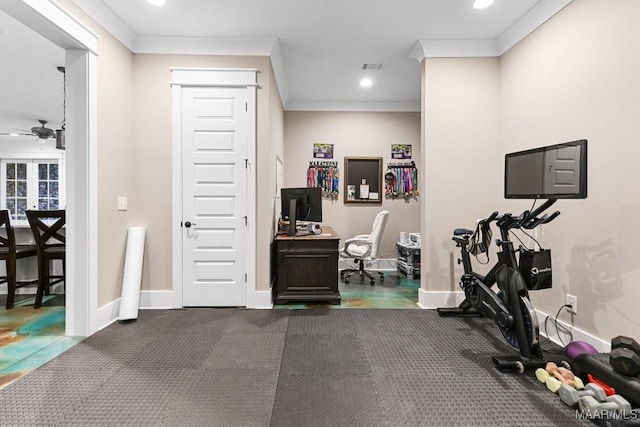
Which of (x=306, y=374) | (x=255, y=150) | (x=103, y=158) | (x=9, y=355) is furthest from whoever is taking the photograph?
(x=255, y=150)

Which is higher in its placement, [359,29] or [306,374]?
[359,29]

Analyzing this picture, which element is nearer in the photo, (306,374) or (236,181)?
(306,374)

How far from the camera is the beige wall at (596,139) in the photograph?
1993mm

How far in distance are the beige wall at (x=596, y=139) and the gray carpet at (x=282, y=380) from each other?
76 cm

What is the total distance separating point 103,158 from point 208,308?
5.94ft

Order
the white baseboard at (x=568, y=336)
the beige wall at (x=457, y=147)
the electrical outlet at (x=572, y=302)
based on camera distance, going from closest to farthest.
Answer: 1. the white baseboard at (x=568, y=336)
2. the electrical outlet at (x=572, y=302)
3. the beige wall at (x=457, y=147)

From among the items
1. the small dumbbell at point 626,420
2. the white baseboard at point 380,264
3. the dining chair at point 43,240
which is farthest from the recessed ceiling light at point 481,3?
the dining chair at point 43,240

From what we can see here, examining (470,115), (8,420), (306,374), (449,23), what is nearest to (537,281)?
(306,374)

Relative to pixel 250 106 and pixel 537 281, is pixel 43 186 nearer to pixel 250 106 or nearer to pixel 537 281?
pixel 250 106

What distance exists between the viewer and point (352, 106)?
17.2ft

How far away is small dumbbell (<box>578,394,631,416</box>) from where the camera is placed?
1.48 metres

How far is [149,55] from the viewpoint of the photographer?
3217 mm

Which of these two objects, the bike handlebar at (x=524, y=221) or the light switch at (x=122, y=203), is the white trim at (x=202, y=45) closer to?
the light switch at (x=122, y=203)

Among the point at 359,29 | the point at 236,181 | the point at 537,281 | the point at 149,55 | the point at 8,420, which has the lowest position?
the point at 8,420
